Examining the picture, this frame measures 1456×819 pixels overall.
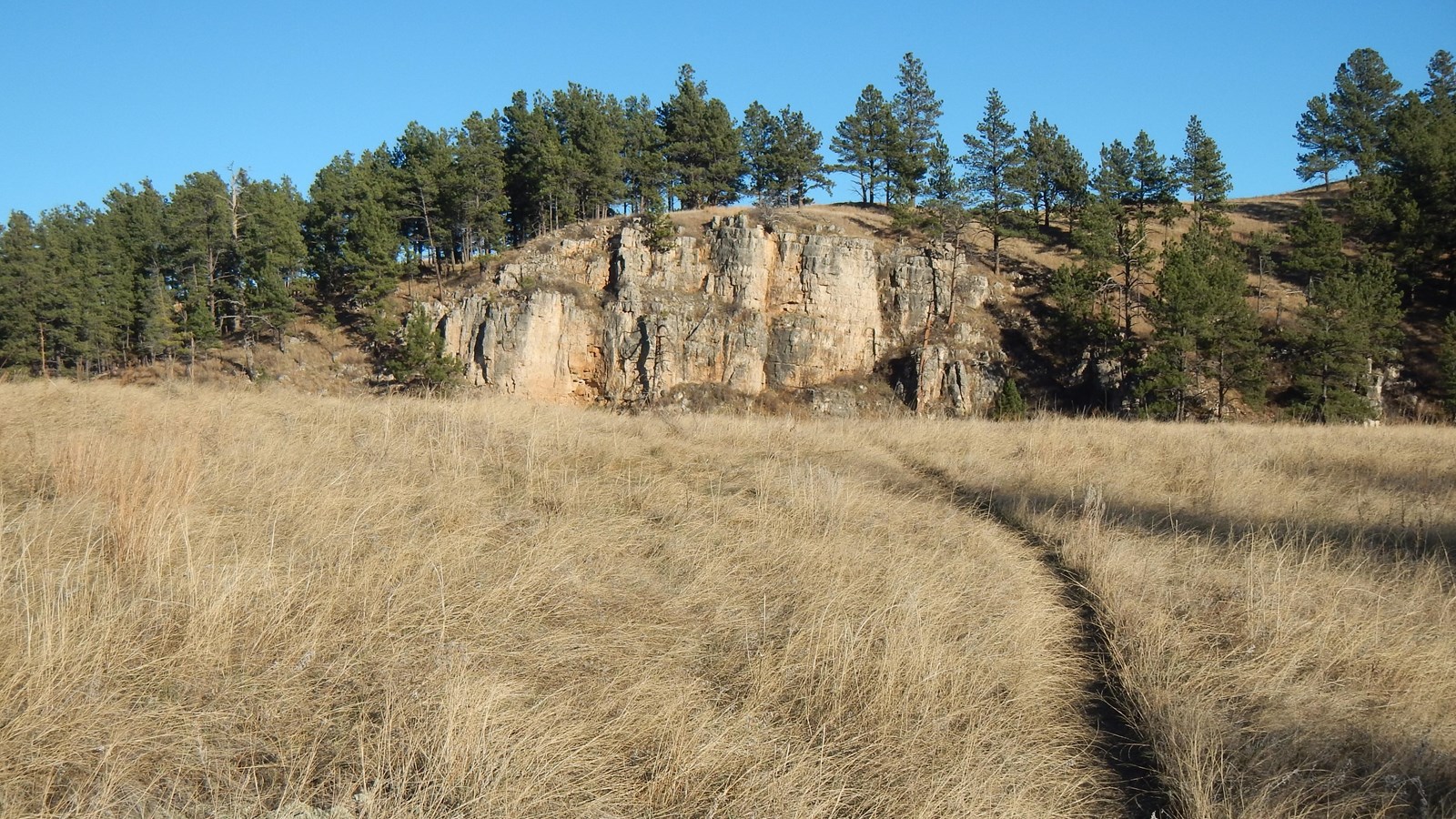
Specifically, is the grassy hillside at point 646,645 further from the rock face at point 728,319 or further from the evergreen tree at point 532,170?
the evergreen tree at point 532,170

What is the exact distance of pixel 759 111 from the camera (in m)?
61.8

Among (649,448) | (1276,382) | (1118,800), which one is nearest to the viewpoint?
(1118,800)

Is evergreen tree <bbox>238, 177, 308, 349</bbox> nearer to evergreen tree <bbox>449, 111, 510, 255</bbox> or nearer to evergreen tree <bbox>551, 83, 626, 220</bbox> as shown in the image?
evergreen tree <bbox>449, 111, 510, 255</bbox>

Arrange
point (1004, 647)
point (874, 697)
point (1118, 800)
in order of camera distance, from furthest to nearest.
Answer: point (1004, 647) → point (874, 697) → point (1118, 800)

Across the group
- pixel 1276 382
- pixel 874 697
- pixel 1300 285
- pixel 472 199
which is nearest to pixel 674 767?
pixel 874 697

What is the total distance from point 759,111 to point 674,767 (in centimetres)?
6401

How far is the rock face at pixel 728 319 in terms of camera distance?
47906 mm

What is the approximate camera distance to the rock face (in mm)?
47906

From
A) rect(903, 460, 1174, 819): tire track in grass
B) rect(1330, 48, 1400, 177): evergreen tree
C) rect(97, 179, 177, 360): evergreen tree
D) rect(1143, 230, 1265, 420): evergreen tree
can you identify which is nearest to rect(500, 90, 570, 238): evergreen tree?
rect(97, 179, 177, 360): evergreen tree

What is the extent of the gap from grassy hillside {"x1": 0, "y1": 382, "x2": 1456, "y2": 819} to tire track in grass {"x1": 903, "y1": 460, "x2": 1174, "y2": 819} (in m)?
0.02

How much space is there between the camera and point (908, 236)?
54562mm

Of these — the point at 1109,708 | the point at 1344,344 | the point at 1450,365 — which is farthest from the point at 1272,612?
the point at 1450,365

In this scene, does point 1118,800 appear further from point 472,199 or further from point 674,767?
point 472,199

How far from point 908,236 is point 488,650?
54.5 metres
